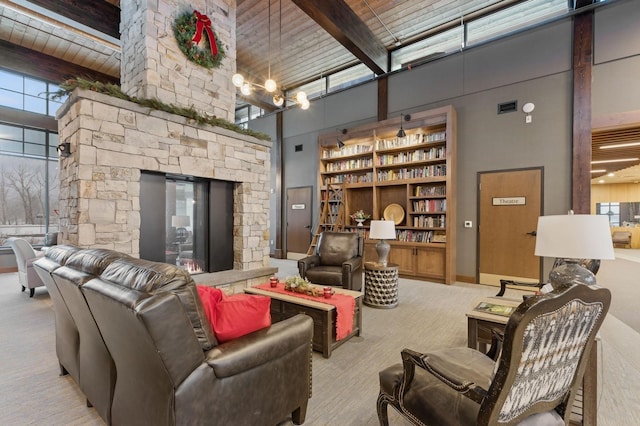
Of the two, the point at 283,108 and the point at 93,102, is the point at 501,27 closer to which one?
the point at 283,108

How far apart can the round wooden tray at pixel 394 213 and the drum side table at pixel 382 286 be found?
241 cm

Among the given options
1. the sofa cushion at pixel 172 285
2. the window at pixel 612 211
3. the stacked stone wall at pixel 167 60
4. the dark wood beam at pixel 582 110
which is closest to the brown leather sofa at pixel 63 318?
the sofa cushion at pixel 172 285

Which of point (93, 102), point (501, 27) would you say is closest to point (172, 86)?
point (93, 102)

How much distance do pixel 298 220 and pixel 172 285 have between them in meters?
6.68

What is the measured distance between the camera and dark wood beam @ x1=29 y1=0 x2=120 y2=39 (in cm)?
433

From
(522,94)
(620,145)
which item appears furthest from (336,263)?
(620,145)

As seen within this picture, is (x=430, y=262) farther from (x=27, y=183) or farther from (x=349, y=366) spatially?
(x=27, y=183)

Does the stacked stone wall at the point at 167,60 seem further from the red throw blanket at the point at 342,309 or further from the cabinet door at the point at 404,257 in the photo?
the cabinet door at the point at 404,257

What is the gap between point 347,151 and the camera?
269 inches

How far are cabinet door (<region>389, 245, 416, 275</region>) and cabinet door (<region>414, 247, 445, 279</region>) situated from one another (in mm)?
83

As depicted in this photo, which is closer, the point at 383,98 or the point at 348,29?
the point at 348,29

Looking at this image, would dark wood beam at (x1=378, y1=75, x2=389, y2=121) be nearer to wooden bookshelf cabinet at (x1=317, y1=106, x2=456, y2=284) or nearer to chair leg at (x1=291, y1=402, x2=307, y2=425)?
wooden bookshelf cabinet at (x1=317, y1=106, x2=456, y2=284)

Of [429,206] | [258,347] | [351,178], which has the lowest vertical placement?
[258,347]

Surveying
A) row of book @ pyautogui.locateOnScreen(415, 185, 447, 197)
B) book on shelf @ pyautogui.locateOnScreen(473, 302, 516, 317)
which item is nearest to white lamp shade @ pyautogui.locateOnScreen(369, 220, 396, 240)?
book on shelf @ pyautogui.locateOnScreen(473, 302, 516, 317)
